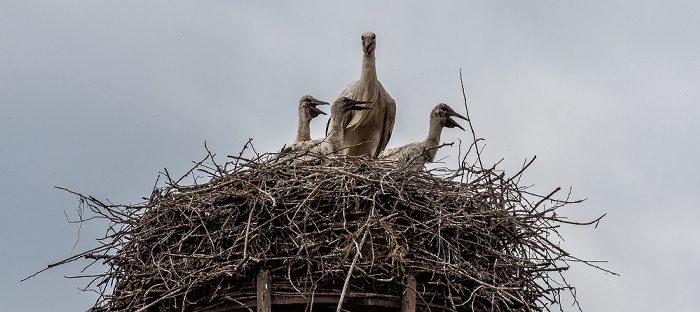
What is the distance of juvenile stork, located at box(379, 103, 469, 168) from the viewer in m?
12.5


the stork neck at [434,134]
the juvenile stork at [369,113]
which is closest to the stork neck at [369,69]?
the juvenile stork at [369,113]

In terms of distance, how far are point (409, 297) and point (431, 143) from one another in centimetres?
458

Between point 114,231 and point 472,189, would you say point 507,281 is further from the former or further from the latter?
point 114,231

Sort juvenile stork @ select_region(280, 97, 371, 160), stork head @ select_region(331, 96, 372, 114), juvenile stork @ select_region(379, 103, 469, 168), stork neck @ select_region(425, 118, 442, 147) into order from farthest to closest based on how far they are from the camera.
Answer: stork head @ select_region(331, 96, 372, 114), stork neck @ select_region(425, 118, 442, 147), juvenile stork @ select_region(379, 103, 469, 168), juvenile stork @ select_region(280, 97, 371, 160)

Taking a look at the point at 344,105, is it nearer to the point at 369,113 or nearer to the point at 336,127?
the point at 336,127

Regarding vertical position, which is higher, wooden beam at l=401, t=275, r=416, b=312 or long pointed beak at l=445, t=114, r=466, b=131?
long pointed beak at l=445, t=114, r=466, b=131

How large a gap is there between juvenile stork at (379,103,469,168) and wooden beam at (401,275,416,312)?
3.72m

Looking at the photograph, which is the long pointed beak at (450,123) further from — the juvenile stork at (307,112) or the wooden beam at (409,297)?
the wooden beam at (409,297)

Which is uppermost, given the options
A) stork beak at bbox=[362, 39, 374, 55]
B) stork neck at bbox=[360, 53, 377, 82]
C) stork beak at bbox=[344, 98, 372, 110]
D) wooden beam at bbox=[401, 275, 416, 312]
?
stork beak at bbox=[362, 39, 374, 55]

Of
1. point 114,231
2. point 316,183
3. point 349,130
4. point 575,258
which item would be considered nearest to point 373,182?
point 316,183

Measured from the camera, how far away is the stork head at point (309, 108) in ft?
43.9

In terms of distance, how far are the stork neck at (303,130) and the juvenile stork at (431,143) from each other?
1013mm

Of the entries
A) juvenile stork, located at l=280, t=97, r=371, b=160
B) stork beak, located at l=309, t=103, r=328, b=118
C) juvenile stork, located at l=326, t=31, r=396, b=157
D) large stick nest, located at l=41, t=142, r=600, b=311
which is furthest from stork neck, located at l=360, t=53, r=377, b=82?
large stick nest, located at l=41, t=142, r=600, b=311

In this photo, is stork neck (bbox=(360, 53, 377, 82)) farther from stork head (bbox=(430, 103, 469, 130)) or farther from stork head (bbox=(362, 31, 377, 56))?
stork head (bbox=(430, 103, 469, 130))
